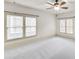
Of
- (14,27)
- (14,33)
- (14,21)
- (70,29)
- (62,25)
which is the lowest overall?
(14,33)

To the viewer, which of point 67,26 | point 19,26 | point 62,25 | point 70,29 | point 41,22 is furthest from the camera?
point 62,25

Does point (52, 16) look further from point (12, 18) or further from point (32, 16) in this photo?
point (12, 18)

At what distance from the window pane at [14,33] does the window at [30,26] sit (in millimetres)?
411

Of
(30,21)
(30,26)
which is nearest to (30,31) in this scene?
(30,26)

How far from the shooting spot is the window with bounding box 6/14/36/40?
4.41 metres

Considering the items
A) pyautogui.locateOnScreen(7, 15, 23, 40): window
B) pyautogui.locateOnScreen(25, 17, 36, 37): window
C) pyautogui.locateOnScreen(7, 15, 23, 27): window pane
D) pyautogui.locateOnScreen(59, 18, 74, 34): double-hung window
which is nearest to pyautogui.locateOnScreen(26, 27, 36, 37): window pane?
pyautogui.locateOnScreen(25, 17, 36, 37): window

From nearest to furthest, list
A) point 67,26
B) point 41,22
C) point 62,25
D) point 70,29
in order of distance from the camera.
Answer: point 41,22 < point 70,29 < point 67,26 < point 62,25

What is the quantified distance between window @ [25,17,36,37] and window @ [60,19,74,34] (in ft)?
8.51

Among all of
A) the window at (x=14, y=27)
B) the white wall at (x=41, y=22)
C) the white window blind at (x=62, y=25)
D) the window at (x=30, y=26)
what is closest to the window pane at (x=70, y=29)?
the white window blind at (x=62, y=25)

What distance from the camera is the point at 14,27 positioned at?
4.72 meters

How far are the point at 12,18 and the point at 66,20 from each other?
4078mm

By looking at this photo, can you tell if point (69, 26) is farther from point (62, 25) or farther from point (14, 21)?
point (14, 21)

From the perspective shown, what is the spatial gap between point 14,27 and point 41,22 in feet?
6.67
